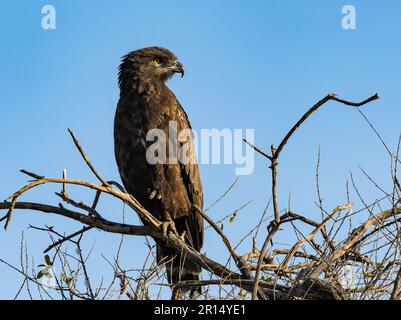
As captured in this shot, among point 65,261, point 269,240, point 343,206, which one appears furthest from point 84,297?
point 343,206

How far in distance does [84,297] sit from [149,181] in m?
2.41

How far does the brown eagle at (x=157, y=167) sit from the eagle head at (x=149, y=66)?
20mm

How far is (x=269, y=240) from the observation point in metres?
5.43

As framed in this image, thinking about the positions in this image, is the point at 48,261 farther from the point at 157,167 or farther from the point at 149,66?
the point at 149,66

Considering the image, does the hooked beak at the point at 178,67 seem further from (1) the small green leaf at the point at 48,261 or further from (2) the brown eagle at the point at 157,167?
(1) the small green leaf at the point at 48,261

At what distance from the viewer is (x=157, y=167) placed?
8.00m

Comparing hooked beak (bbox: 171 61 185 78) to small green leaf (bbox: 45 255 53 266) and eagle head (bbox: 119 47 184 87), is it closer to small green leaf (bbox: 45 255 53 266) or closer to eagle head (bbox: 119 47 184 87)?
eagle head (bbox: 119 47 184 87)

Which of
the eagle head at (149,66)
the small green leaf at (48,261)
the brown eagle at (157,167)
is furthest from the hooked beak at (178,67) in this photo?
the small green leaf at (48,261)

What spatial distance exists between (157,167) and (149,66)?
1.50 m

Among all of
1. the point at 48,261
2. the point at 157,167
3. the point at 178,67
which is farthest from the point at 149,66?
the point at 48,261

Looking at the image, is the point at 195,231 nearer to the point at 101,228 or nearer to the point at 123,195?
the point at 101,228

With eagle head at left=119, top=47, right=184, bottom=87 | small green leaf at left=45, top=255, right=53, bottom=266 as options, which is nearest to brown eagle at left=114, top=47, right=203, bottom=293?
eagle head at left=119, top=47, right=184, bottom=87

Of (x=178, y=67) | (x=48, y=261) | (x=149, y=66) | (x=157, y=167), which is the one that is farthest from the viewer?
Answer: (x=178, y=67)

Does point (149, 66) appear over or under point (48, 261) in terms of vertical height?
over
